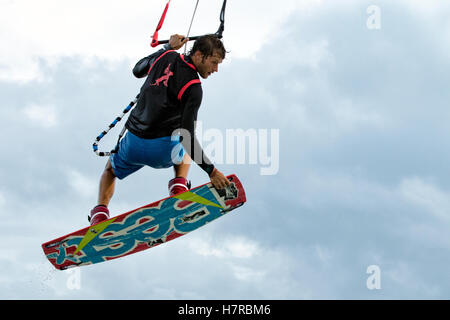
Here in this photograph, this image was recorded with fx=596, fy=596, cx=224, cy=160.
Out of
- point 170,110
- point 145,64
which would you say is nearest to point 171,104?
point 170,110

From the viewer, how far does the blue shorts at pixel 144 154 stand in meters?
8.01

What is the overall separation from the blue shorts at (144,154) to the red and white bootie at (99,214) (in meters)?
0.53

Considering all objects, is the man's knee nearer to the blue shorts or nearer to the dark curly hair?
the blue shorts

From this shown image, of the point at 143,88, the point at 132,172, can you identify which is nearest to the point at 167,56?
the point at 143,88

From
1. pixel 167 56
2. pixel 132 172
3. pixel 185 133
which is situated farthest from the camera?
pixel 132 172

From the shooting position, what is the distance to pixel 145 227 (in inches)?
342

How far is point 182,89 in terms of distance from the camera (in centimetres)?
759

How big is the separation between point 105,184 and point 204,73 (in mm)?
2315

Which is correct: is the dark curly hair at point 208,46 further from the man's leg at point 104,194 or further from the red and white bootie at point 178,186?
the man's leg at point 104,194

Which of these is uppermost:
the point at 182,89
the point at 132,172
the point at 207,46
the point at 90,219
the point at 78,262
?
the point at 207,46

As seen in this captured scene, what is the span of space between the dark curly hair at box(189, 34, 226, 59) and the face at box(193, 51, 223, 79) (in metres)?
0.04

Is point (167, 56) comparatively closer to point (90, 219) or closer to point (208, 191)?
point (208, 191)

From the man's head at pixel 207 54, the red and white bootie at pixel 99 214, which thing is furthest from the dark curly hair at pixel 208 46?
the red and white bootie at pixel 99 214

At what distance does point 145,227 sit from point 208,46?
2805mm
